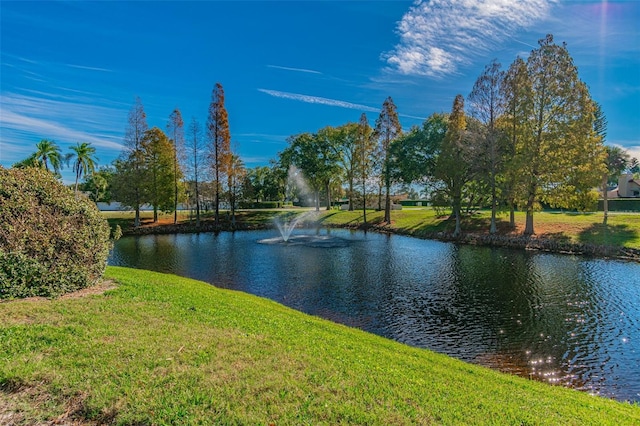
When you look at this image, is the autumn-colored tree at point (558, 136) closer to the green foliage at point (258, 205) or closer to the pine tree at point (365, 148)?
the pine tree at point (365, 148)

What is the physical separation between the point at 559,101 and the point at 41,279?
31482 millimetres

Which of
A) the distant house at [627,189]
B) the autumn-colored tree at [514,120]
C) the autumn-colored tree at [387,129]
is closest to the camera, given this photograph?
the autumn-colored tree at [514,120]

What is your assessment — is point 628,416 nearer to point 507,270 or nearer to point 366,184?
point 507,270

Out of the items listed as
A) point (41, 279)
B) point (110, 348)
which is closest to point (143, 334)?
point (110, 348)

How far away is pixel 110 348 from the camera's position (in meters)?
5.04

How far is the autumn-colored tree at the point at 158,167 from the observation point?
3997cm

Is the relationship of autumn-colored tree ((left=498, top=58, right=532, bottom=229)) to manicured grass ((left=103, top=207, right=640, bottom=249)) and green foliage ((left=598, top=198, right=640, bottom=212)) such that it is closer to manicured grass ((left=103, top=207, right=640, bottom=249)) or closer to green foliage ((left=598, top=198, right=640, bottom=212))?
manicured grass ((left=103, top=207, right=640, bottom=249))

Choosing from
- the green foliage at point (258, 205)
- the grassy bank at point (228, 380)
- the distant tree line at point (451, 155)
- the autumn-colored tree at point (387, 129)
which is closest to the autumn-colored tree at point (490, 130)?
the distant tree line at point (451, 155)

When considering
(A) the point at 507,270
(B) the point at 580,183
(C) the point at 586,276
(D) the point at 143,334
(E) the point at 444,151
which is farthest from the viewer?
(E) the point at 444,151

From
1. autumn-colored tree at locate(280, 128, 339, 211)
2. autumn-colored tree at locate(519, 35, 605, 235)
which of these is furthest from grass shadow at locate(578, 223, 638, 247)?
autumn-colored tree at locate(280, 128, 339, 211)

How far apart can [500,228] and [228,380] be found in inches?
1181

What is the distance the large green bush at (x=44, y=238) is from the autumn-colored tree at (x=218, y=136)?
3407cm

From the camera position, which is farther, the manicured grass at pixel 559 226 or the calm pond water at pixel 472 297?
the manicured grass at pixel 559 226

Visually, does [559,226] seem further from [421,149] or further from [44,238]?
[44,238]
